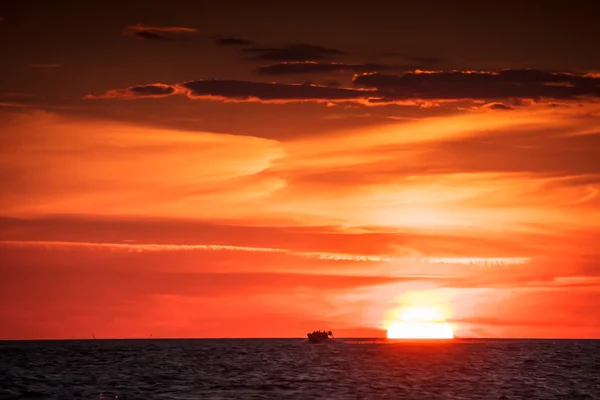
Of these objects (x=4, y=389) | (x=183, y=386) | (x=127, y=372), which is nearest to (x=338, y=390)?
(x=183, y=386)

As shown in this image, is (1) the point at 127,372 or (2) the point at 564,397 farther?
(1) the point at 127,372

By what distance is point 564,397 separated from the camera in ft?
320

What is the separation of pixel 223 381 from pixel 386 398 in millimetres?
28019

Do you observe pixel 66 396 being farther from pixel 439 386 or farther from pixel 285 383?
pixel 439 386

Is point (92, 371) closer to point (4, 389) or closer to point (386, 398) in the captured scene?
point (4, 389)

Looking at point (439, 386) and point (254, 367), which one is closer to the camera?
point (439, 386)

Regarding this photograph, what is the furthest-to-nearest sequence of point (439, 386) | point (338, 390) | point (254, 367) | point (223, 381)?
point (254, 367), point (223, 381), point (439, 386), point (338, 390)

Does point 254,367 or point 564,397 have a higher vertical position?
point 254,367

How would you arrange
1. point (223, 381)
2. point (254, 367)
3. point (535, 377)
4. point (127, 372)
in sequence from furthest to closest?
point (254, 367) → point (127, 372) → point (535, 377) → point (223, 381)

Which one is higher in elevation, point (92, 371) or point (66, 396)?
point (92, 371)

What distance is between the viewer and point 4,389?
10481 cm

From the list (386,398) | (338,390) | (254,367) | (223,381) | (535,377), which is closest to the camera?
(386,398)

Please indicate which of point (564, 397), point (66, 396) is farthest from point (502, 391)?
point (66, 396)

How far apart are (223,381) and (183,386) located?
8.91 meters
